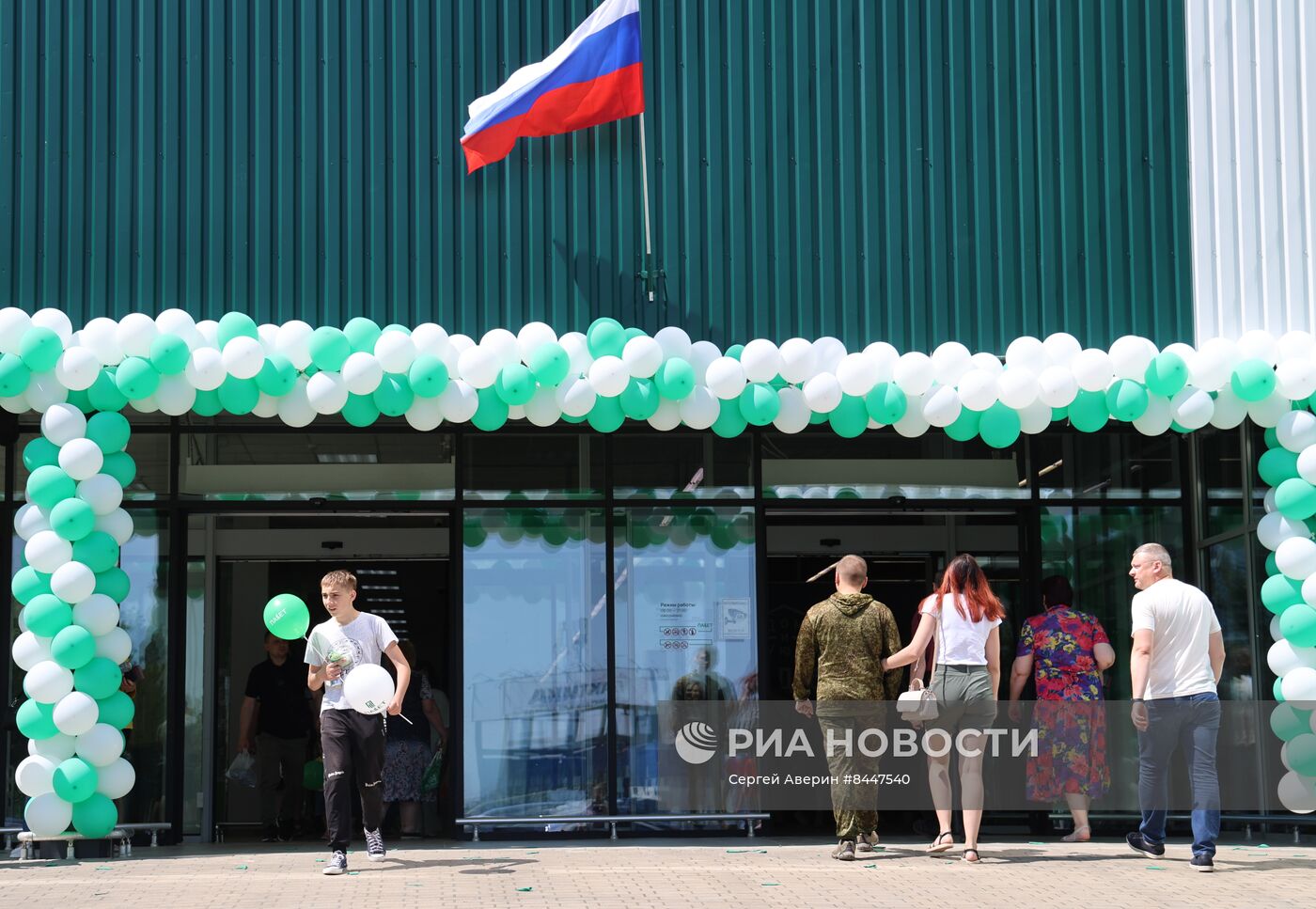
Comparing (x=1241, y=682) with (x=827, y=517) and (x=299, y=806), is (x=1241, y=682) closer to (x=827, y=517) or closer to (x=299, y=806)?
(x=827, y=517)

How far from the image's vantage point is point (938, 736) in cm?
902

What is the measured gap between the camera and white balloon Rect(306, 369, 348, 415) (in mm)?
9297

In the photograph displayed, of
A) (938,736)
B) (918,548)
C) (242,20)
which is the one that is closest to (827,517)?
(918,548)

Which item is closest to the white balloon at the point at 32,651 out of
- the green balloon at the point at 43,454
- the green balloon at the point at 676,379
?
the green balloon at the point at 43,454

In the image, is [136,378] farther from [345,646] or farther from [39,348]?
[345,646]

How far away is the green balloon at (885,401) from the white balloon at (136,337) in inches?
165

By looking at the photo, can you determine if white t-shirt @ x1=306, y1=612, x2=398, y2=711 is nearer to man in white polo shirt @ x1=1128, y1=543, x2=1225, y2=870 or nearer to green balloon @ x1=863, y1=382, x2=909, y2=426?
green balloon @ x1=863, y1=382, x2=909, y2=426

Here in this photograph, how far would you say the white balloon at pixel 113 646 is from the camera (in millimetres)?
9227

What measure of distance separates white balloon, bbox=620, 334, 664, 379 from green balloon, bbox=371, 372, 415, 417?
4.17 ft

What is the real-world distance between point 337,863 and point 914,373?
4.30 meters

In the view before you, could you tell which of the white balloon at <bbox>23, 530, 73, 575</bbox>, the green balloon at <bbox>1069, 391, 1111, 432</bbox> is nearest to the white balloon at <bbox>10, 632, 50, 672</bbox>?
the white balloon at <bbox>23, 530, 73, 575</bbox>

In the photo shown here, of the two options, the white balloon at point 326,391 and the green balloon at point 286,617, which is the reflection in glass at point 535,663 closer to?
the white balloon at point 326,391

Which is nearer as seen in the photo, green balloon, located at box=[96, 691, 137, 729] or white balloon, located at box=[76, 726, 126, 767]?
white balloon, located at box=[76, 726, 126, 767]

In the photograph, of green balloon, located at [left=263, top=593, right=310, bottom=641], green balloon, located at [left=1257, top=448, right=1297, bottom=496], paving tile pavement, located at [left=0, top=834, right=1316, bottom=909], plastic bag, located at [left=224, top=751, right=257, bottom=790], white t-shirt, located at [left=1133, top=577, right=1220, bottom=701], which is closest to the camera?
paving tile pavement, located at [left=0, top=834, right=1316, bottom=909]
